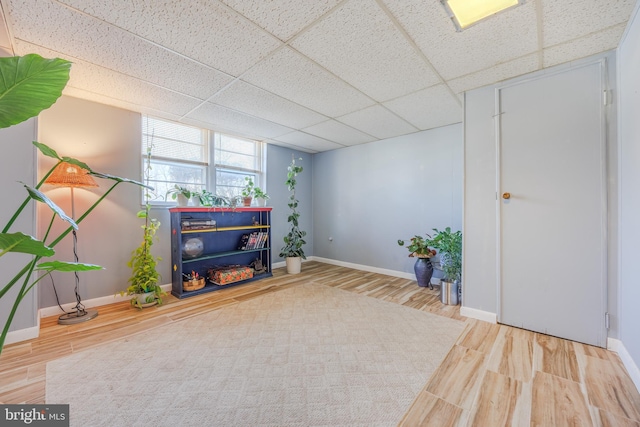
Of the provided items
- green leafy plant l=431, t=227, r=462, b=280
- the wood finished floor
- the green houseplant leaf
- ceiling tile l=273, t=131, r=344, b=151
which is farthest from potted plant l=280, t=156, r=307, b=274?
the green houseplant leaf

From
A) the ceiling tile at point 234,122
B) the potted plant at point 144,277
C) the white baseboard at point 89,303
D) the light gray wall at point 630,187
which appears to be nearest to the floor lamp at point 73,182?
the white baseboard at point 89,303

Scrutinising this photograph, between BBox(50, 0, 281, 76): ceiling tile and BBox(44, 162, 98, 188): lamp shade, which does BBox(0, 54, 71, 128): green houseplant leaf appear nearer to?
BBox(50, 0, 281, 76): ceiling tile

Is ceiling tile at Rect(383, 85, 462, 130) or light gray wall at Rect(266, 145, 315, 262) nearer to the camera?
ceiling tile at Rect(383, 85, 462, 130)

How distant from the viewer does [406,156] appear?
399 cm

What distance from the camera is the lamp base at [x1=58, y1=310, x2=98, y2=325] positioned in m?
2.36

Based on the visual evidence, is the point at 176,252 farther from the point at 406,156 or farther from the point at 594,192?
the point at 594,192

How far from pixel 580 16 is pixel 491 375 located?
2374 mm

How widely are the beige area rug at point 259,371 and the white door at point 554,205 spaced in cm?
75

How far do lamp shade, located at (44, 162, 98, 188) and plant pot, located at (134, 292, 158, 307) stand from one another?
126cm

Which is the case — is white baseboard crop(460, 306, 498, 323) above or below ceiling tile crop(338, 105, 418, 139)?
below

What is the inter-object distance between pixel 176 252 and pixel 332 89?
2693 millimetres

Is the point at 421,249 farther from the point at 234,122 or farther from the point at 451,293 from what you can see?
the point at 234,122

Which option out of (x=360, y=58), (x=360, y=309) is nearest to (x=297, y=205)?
(x=360, y=309)

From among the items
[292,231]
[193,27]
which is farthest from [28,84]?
[292,231]
